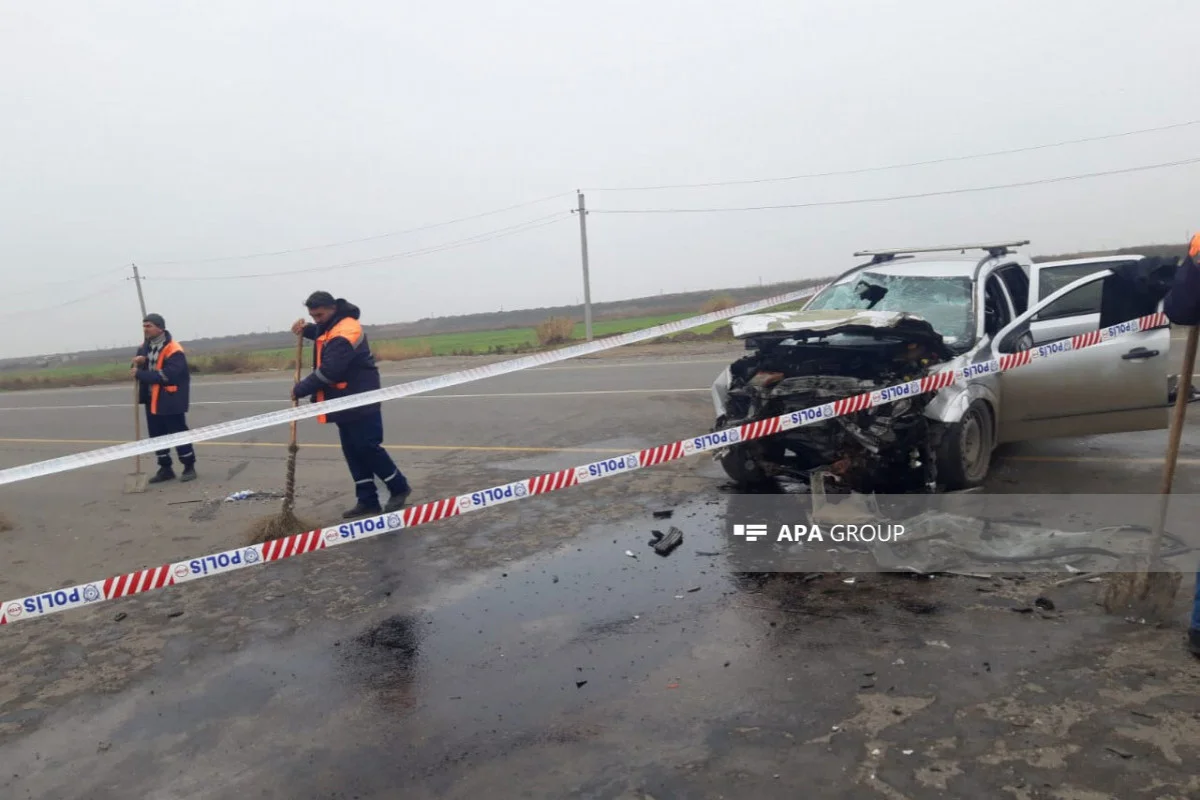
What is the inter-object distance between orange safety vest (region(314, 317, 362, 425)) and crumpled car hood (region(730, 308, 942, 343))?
2892 millimetres

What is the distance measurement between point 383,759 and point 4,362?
78788 mm

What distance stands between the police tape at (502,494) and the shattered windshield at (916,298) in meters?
0.43

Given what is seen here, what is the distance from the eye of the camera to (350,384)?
6922mm

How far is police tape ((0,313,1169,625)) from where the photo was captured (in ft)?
15.0

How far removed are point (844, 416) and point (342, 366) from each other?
3.69 meters

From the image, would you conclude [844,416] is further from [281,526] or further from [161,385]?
[161,385]

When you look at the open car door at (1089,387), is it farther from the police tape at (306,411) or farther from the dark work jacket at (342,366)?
the dark work jacket at (342,366)

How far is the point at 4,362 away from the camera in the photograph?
2677 inches

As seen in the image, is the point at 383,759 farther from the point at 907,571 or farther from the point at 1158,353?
the point at 1158,353

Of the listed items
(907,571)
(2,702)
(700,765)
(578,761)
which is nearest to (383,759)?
(578,761)

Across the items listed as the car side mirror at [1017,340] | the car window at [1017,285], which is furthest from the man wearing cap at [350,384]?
the car window at [1017,285]

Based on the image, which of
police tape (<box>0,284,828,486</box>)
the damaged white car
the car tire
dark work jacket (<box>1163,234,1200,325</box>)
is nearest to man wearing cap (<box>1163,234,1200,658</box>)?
dark work jacket (<box>1163,234,1200,325</box>)

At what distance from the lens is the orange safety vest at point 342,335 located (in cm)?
677

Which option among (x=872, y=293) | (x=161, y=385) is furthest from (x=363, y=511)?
(x=872, y=293)
